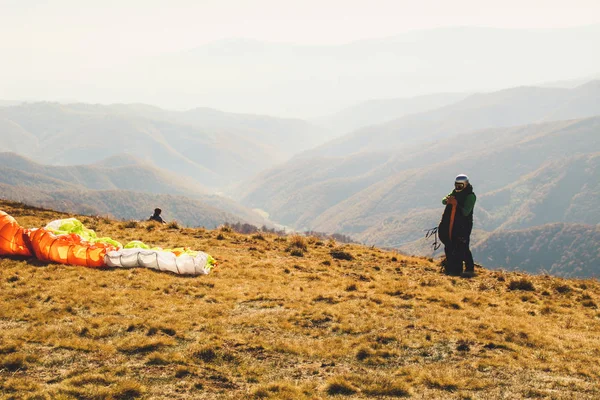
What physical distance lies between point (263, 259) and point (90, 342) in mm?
9621

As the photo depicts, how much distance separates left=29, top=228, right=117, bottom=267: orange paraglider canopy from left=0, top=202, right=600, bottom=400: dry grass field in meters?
0.44

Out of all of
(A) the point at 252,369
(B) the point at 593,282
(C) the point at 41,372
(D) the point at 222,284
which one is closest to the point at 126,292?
(D) the point at 222,284

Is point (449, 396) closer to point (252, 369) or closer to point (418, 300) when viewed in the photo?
point (252, 369)

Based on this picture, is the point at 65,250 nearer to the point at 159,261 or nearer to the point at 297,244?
the point at 159,261

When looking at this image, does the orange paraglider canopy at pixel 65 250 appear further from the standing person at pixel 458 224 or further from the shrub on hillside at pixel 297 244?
the standing person at pixel 458 224

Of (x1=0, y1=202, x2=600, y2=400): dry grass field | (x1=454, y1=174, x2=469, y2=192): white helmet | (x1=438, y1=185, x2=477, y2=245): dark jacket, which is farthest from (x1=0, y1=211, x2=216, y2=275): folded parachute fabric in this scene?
(x1=454, y1=174, x2=469, y2=192): white helmet

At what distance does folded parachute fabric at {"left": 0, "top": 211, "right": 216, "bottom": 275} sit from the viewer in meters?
15.9

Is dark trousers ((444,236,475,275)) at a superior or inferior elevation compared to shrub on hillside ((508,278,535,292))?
superior

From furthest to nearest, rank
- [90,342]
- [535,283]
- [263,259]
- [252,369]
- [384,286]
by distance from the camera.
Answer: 1. [263,259]
2. [535,283]
3. [384,286]
4. [90,342]
5. [252,369]

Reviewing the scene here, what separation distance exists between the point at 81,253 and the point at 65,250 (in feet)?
1.82

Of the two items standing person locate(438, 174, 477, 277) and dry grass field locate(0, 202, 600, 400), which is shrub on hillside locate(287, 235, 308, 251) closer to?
dry grass field locate(0, 202, 600, 400)

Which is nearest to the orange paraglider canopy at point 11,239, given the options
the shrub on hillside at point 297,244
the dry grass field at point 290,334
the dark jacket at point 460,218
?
the dry grass field at point 290,334

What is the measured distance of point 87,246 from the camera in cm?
1623

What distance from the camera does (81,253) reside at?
15.9 metres
